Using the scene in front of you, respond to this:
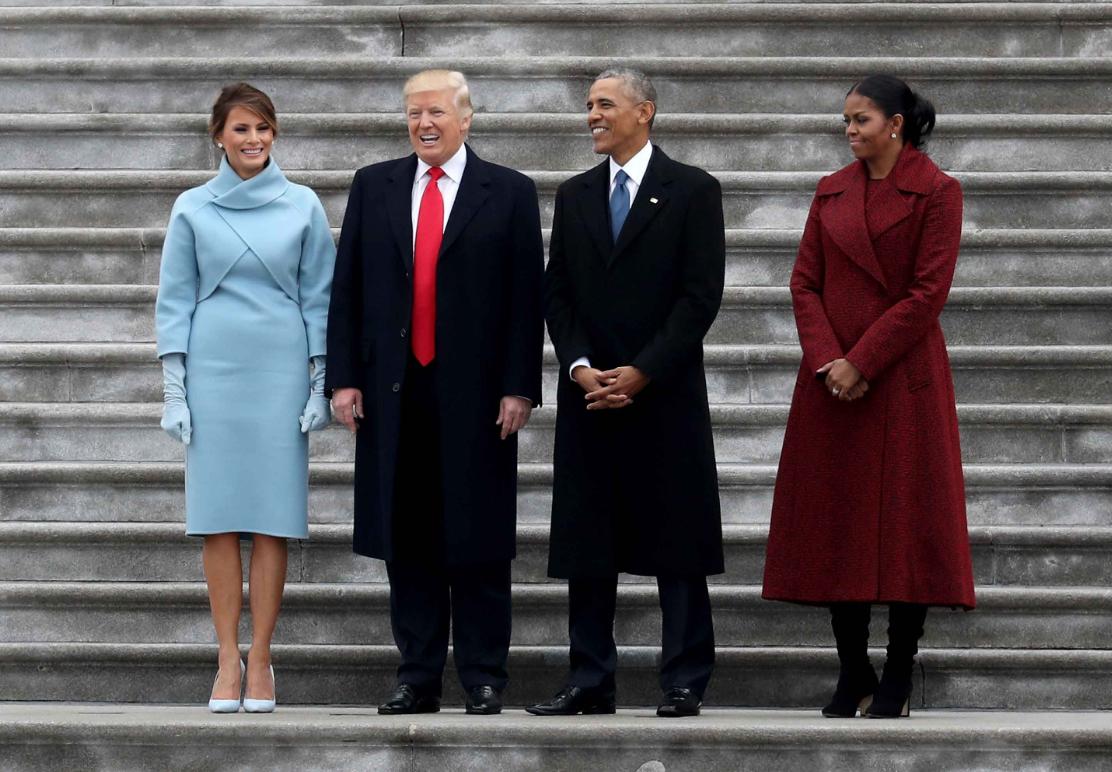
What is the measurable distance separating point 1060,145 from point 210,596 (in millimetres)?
3856

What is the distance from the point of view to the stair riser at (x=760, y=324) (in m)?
6.84

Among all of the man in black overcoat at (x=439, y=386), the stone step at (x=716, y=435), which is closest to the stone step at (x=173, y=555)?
the stone step at (x=716, y=435)

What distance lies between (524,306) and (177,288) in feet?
3.23

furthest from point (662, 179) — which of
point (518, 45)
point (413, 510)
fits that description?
point (518, 45)

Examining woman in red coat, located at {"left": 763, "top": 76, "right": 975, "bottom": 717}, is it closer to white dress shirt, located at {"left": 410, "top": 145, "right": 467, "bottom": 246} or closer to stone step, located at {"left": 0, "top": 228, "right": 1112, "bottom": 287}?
white dress shirt, located at {"left": 410, "top": 145, "right": 467, "bottom": 246}

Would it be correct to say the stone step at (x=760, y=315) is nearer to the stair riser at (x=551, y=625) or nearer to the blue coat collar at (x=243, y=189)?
the stair riser at (x=551, y=625)

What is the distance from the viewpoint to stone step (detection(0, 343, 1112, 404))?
6.65 metres

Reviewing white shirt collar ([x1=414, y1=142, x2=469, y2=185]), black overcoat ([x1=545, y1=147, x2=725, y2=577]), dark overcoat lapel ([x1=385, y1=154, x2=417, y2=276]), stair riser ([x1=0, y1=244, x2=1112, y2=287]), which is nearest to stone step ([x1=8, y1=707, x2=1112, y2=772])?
black overcoat ([x1=545, y1=147, x2=725, y2=577])

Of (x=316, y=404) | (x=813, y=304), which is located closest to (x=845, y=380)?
(x=813, y=304)

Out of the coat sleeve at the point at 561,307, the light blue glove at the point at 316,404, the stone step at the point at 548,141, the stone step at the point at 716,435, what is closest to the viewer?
the coat sleeve at the point at 561,307

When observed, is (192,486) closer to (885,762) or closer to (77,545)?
(77,545)

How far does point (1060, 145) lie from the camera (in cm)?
753

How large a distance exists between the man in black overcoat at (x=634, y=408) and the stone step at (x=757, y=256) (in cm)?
165

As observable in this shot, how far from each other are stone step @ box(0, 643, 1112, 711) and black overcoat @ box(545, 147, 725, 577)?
0.54 meters
